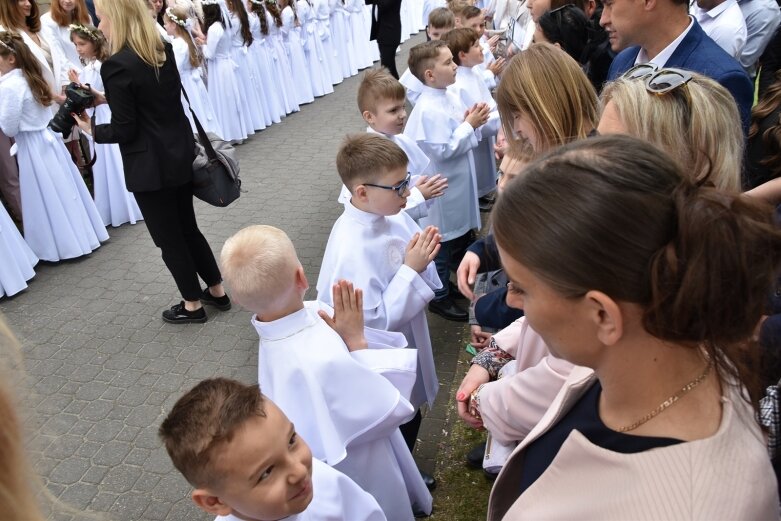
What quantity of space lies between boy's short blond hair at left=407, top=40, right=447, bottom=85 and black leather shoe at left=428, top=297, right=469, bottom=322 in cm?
171

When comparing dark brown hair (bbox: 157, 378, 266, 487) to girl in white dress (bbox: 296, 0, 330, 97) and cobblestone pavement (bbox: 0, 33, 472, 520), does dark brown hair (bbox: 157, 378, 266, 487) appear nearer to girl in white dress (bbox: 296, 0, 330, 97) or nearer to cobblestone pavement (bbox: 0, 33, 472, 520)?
cobblestone pavement (bbox: 0, 33, 472, 520)

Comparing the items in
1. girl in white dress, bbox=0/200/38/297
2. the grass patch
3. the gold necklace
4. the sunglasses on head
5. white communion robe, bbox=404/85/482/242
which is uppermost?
the sunglasses on head

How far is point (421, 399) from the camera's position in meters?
3.26

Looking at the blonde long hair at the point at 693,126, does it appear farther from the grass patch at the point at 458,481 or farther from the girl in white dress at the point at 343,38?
the girl in white dress at the point at 343,38

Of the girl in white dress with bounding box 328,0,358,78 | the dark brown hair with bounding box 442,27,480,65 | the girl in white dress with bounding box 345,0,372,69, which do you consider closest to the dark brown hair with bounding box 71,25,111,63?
the dark brown hair with bounding box 442,27,480,65

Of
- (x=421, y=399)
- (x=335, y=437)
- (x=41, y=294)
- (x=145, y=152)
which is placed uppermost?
(x=145, y=152)

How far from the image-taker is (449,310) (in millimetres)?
4578

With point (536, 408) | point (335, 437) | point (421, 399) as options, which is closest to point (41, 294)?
point (421, 399)

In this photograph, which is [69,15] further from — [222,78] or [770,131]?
[770,131]

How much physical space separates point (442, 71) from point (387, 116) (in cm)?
77

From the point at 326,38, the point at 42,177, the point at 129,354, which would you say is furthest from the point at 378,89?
the point at 326,38

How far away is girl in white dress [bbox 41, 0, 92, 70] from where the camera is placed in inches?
278

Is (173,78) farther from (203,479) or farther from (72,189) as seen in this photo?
(203,479)

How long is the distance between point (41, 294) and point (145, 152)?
2102 millimetres
